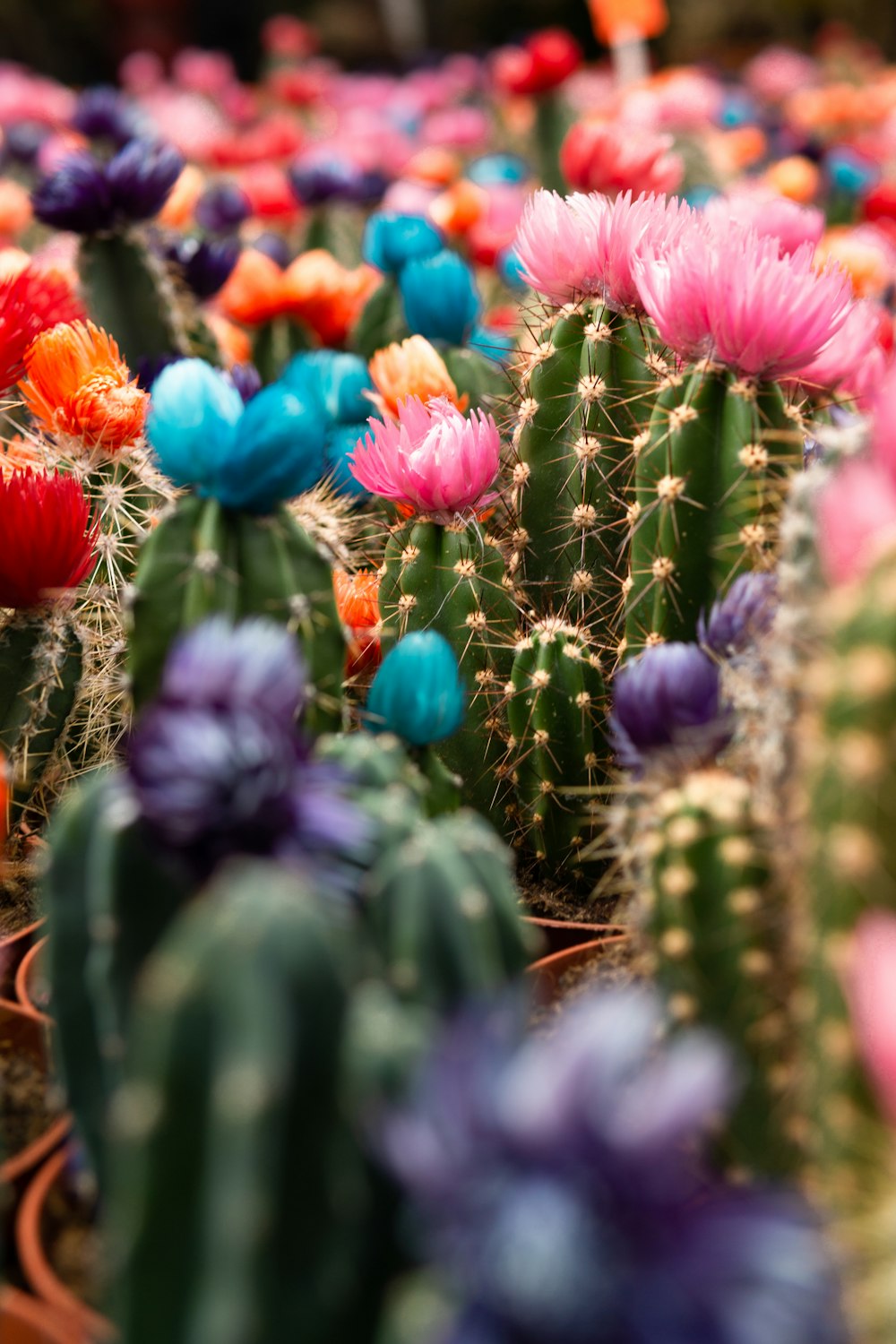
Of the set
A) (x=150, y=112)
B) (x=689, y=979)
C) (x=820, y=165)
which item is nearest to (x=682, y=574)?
(x=689, y=979)

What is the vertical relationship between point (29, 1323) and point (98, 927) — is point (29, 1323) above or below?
below

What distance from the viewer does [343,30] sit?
7.72 metres

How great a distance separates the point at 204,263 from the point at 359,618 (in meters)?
0.95

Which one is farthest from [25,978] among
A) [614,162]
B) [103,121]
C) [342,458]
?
[103,121]

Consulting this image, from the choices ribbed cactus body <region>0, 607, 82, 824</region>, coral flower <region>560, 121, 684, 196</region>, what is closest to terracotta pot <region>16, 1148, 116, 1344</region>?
ribbed cactus body <region>0, 607, 82, 824</region>

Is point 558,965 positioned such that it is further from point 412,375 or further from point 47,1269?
point 412,375

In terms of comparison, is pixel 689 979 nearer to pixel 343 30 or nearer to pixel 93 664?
pixel 93 664

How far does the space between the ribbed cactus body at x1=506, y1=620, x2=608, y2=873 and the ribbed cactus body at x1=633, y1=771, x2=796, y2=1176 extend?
18.8 inches

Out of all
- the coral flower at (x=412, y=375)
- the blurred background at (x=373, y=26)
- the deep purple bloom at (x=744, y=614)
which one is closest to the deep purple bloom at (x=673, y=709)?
the deep purple bloom at (x=744, y=614)

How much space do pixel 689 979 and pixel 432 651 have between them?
1.15ft

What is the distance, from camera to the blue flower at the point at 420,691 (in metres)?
1.09

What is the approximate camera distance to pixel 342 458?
1.71 m

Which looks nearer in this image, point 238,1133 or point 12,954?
point 238,1133

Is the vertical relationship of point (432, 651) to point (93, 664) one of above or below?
above
